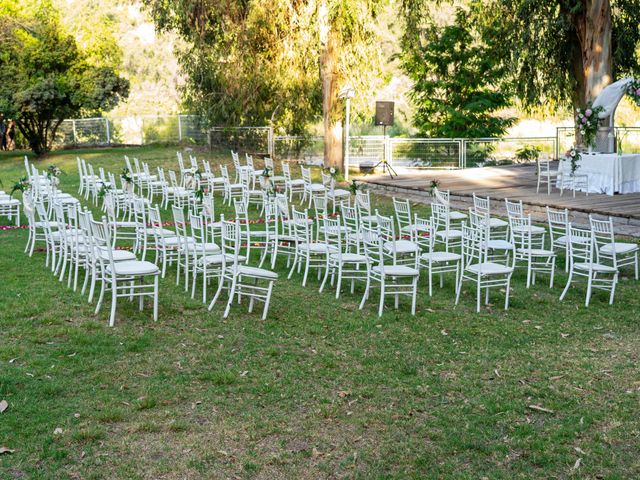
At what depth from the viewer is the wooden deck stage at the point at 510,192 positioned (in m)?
14.0

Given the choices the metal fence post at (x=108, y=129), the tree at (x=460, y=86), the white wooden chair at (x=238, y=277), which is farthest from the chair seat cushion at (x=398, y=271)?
the metal fence post at (x=108, y=129)

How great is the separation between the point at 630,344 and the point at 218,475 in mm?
4256

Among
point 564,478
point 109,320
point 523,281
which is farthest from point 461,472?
point 523,281

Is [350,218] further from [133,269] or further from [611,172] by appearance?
[611,172]

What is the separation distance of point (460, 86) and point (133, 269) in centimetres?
2411

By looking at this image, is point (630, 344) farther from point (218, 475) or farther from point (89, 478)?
point (89, 478)

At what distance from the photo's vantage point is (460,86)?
30031 mm

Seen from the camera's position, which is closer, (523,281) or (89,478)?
(89,478)

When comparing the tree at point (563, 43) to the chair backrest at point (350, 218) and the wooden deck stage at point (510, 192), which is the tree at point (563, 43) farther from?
the chair backrest at point (350, 218)

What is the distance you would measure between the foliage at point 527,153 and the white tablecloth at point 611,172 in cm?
815

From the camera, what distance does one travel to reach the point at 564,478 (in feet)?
15.3

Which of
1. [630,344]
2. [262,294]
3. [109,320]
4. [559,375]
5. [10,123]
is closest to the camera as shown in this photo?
[559,375]

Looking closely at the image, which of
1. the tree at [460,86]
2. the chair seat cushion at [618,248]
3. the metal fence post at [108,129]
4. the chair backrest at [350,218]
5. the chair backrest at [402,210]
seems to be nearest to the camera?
the chair seat cushion at [618,248]

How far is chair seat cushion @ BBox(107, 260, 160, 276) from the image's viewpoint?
7691 mm
